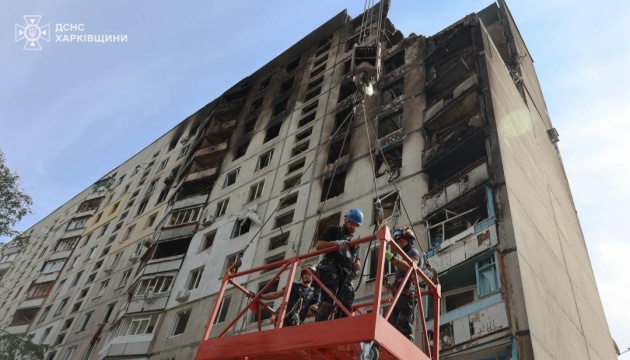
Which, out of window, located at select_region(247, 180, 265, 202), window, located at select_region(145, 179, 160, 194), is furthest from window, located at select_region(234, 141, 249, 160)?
window, located at select_region(145, 179, 160, 194)

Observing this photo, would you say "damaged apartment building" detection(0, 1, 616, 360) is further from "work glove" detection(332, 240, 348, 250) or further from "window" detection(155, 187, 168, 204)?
"work glove" detection(332, 240, 348, 250)

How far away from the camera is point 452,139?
2089cm

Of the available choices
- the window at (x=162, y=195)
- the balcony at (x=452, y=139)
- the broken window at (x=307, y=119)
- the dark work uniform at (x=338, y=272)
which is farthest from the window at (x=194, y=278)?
the dark work uniform at (x=338, y=272)

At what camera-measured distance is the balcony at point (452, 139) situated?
20.3m

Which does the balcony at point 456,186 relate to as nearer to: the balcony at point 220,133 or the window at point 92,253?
the balcony at point 220,133

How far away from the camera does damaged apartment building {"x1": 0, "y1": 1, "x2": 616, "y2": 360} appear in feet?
53.3

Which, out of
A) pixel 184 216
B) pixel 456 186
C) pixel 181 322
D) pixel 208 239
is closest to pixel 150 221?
pixel 184 216

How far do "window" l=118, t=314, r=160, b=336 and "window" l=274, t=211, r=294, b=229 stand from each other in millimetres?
9022

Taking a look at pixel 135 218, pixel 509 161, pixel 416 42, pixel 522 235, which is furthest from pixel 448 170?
pixel 135 218

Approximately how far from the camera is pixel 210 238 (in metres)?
31.0

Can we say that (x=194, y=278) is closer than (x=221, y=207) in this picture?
Yes

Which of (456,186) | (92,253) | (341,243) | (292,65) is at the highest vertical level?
(292,65)

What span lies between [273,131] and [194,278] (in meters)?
14.3

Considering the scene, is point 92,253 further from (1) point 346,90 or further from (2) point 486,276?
(2) point 486,276
